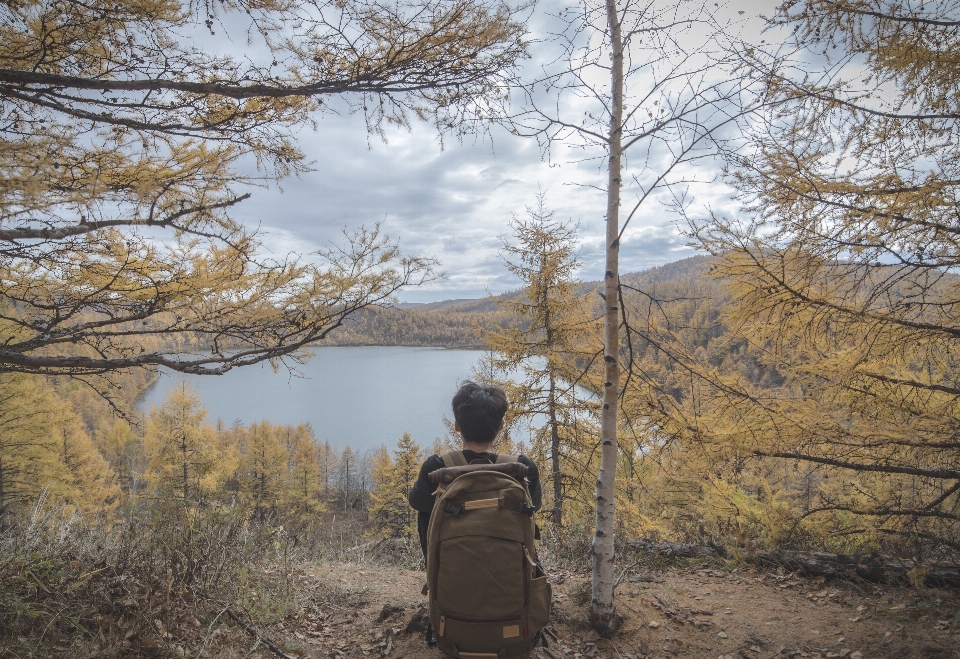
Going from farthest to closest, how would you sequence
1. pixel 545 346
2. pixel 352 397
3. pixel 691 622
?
1. pixel 352 397
2. pixel 545 346
3. pixel 691 622

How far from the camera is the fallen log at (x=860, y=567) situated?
3849 millimetres

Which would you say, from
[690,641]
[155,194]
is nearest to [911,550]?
[690,641]

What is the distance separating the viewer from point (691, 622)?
135 inches

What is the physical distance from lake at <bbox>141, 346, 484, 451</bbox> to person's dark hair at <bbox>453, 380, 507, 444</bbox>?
113ft

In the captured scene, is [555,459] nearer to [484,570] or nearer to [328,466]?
[484,570]

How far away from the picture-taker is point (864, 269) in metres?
3.46

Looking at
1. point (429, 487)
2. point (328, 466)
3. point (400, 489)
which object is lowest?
point (328, 466)

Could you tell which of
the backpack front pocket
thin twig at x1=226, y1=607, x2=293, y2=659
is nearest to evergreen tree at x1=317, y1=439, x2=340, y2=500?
thin twig at x1=226, y1=607, x2=293, y2=659

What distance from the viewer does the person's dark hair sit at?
7.15 ft

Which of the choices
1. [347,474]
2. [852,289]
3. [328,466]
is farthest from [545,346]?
[328,466]

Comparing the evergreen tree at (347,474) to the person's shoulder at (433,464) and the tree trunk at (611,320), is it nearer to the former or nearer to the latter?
the tree trunk at (611,320)

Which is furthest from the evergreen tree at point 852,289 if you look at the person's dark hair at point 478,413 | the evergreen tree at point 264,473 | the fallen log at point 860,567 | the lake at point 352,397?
the lake at point 352,397

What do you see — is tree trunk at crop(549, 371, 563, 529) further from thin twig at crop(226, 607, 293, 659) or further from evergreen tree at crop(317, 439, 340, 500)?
evergreen tree at crop(317, 439, 340, 500)

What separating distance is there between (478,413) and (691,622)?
279cm
